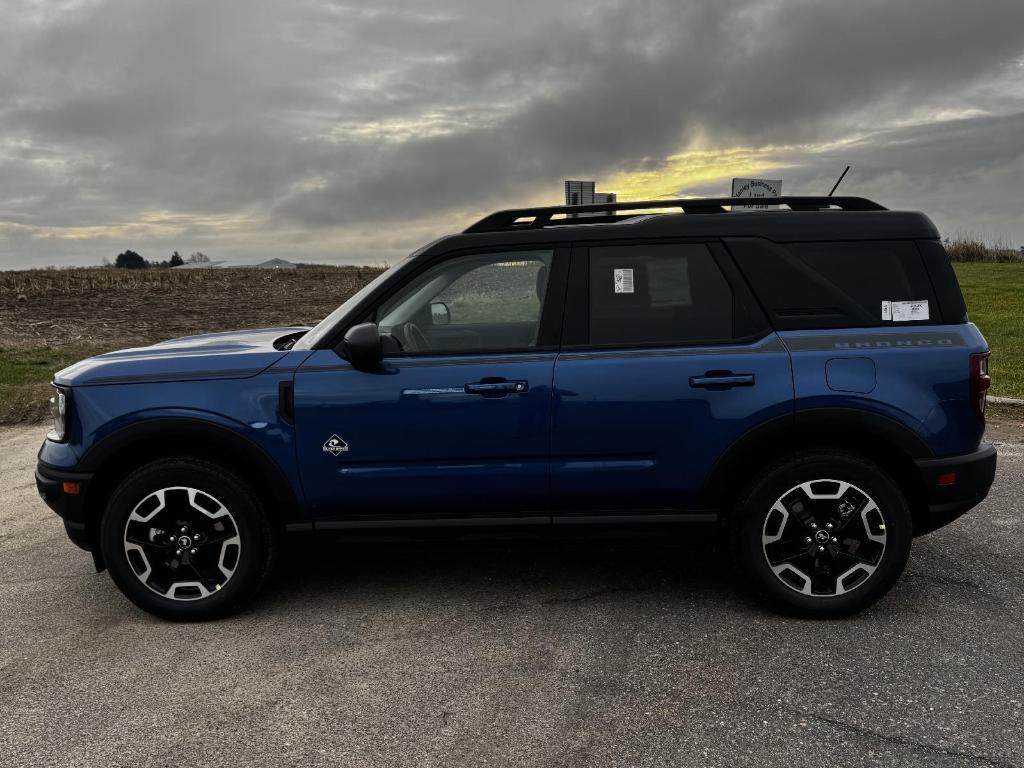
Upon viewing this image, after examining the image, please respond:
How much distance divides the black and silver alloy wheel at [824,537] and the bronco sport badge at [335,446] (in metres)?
1.94

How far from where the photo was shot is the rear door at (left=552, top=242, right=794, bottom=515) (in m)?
3.80

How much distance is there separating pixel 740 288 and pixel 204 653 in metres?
2.90

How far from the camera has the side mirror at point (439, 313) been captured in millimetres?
4102

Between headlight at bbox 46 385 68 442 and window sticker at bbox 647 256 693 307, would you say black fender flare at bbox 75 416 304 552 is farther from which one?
window sticker at bbox 647 256 693 307

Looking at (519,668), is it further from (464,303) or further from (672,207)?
(672,207)

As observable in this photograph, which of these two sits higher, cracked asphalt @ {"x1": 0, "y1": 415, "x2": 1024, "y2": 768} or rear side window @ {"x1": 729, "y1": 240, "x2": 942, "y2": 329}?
rear side window @ {"x1": 729, "y1": 240, "x2": 942, "y2": 329}

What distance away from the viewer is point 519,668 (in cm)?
350

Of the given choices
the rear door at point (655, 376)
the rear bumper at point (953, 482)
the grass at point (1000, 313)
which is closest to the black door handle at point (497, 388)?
the rear door at point (655, 376)

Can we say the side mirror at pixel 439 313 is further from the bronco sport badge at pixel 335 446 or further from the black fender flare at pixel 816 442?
the black fender flare at pixel 816 442

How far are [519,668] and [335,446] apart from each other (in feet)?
4.17

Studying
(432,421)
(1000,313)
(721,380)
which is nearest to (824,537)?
(721,380)

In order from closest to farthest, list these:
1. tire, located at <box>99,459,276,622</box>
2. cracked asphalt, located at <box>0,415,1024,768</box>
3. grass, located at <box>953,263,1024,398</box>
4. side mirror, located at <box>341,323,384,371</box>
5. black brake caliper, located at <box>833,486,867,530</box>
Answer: cracked asphalt, located at <box>0,415,1024,768</box>
side mirror, located at <box>341,323,384,371</box>
black brake caliper, located at <box>833,486,867,530</box>
tire, located at <box>99,459,276,622</box>
grass, located at <box>953,263,1024,398</box>

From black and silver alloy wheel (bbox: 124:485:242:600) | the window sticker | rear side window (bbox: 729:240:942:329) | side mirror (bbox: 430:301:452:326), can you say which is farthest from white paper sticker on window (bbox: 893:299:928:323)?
black and silver alloy wheel (bbox: 124:485:242:600)

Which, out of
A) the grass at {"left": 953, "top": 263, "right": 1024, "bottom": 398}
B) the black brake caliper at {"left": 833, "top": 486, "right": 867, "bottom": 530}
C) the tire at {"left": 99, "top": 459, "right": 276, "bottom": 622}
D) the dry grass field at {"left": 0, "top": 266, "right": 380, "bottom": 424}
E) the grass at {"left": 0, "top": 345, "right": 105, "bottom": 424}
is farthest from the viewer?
→ the dry grass field at {"left": 0, "top": 266, "right": 380, "bottom": 424}
